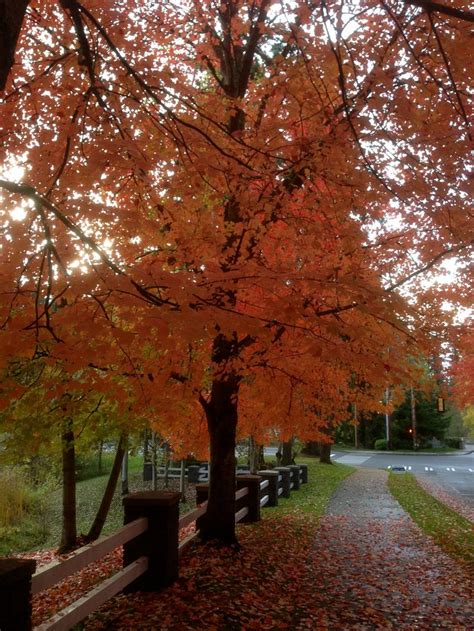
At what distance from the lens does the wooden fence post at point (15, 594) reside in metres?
3.22

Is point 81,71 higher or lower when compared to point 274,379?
higher

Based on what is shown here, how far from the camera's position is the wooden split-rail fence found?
3.28 meters

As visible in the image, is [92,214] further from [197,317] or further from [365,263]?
[365,263]

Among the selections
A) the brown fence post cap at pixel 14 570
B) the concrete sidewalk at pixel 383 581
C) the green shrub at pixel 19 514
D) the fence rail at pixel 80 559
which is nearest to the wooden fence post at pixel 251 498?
the concrete sidewalk at pixel 383 581

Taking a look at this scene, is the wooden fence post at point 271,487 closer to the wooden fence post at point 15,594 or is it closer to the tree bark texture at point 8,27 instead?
the wooden fence post at point 15,594

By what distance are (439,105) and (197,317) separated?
158 inches

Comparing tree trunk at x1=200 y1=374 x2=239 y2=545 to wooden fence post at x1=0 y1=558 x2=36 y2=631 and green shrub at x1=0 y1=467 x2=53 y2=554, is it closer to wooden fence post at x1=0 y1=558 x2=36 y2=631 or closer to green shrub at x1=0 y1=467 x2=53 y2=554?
wooden fence post at x1=0 y1=558 x2=36 y2=631

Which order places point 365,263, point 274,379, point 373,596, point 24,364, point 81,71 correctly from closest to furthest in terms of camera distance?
point 81,71, point 24,364, point 373,596, point 274,379, point 365,263

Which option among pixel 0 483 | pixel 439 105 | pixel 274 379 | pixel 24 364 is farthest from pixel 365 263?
pixel 0 483

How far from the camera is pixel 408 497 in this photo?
676 inches

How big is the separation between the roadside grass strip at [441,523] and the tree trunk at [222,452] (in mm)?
3677

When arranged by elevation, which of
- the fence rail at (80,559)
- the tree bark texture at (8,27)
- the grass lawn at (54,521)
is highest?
the tree bark texture at (8,27)

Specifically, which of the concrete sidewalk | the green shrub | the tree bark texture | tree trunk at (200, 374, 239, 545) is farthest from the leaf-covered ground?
the green shrub

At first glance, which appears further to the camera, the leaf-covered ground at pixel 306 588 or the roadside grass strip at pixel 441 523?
the roadside grass strip at pixel 441 523
